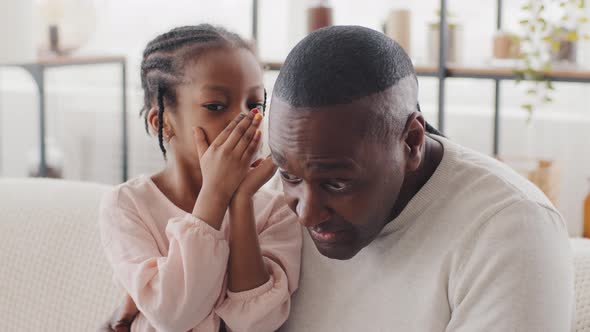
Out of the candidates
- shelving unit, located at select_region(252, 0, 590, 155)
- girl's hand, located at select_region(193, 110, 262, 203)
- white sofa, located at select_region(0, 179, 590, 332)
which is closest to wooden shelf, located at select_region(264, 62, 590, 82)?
shelving unit, located at select_region(252, 0, 590, 155)

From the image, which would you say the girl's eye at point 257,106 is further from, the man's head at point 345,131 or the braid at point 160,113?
the man's head at point 345,131

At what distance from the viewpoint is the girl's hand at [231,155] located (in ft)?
3.78

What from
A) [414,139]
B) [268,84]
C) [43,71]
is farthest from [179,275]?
[268,84]

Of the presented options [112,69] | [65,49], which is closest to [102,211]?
[65,49]

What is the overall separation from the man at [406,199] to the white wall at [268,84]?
5.90 ft

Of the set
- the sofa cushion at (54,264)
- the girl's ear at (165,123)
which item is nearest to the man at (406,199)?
the girl's ear at (165,123)

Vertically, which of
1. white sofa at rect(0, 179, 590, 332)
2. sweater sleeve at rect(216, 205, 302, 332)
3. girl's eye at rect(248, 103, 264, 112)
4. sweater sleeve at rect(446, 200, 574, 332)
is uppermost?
girl's eye at rect(248, 103, 264, 112)

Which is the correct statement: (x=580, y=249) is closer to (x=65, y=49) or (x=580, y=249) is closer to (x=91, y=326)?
(x=91, y=326)

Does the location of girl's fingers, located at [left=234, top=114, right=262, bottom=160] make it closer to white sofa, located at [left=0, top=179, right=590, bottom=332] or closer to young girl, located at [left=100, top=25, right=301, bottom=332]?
young girl, located at [left=100, top=25, right=301, bottom=332]

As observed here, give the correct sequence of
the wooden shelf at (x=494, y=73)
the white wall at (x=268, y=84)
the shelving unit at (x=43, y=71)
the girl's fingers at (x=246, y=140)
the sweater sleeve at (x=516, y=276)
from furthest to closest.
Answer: the white wall at (x=268, y=84) < the shelving unit at (x=43, y=71) < the wooden shelf at (x=494, y=73) < the girl's fingers at (x=246, y=140) < the sweater sleeve at (x=516, y=276)

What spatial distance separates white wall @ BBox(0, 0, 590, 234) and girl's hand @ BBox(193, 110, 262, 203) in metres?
1.59

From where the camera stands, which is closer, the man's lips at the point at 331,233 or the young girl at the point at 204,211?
the man's lips at the point at 331,233

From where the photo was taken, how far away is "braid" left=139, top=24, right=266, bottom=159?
4.19 feet

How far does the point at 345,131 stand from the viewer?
2.93 feet
